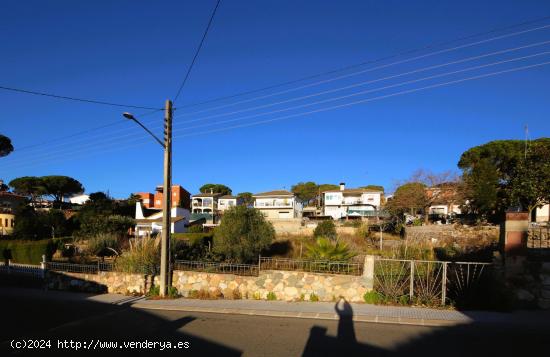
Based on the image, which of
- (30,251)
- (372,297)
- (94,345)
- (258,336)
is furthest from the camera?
(30,251)

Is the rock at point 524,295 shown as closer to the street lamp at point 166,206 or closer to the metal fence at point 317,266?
the metal fence at point 317,266

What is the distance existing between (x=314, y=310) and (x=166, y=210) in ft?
21.0

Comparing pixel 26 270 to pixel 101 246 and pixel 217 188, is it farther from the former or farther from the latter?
pixel 217 188

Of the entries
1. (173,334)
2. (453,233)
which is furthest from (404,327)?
(453,233)

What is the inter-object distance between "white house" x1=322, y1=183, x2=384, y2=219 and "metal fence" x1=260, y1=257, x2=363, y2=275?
57000 mm

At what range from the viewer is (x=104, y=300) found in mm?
14078

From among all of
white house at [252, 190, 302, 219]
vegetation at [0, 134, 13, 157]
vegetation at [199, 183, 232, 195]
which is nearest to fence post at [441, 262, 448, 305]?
vegetation at [0, 134, 13, 157]

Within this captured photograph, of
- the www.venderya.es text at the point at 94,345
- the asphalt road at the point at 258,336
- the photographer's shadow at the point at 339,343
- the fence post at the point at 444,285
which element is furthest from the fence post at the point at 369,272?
the www.venderya.es text at the point at 94,345

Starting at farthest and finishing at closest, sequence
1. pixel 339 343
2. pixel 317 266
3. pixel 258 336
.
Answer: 1. pixel 317 266
2. pixel 258 336
3. pixel 339 343

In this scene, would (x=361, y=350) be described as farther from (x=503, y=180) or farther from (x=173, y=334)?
(x=503, y=180)

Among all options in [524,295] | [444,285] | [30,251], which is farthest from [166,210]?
[30,251]

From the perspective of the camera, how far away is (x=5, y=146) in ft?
138

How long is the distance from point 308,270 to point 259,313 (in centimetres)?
246

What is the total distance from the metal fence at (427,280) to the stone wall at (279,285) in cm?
62
